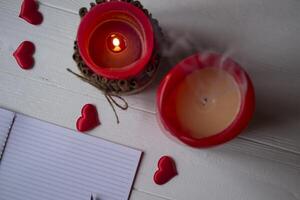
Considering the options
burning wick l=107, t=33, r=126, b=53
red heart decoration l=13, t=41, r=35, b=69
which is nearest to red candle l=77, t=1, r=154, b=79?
burning wick l=107, t=33, r=126, b=53

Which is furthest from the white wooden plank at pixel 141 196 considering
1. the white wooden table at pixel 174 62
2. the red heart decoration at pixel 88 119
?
the red heart decoration at pixel 88 119

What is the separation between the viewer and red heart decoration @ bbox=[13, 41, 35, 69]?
58 centimetres

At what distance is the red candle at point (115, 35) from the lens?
0.49 metres

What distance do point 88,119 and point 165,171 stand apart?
0.13 meters

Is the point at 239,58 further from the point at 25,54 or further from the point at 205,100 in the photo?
the point at 25,54

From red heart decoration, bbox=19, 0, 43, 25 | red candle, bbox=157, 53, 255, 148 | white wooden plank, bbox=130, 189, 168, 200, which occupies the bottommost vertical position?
white wooden plank, bbox=130, 189, 168, 200

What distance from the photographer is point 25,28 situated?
1.93 ft

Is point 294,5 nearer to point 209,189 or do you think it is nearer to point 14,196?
point 209,189

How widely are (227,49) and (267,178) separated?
0.19 metres

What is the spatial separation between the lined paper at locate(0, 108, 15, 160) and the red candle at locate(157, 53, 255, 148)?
0.23 meters

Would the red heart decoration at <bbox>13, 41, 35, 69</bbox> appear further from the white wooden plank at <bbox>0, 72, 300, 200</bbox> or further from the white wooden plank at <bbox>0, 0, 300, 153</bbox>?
the white wooden plank at <bbox>0, 72, 300, 200</bbox>

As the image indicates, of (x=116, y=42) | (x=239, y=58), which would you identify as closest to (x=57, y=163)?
(x=116, y=42)

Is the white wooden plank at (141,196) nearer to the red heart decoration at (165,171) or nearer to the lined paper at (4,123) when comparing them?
the red heart decoration at (165,171)

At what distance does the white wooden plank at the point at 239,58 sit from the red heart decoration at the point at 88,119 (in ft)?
0.07
